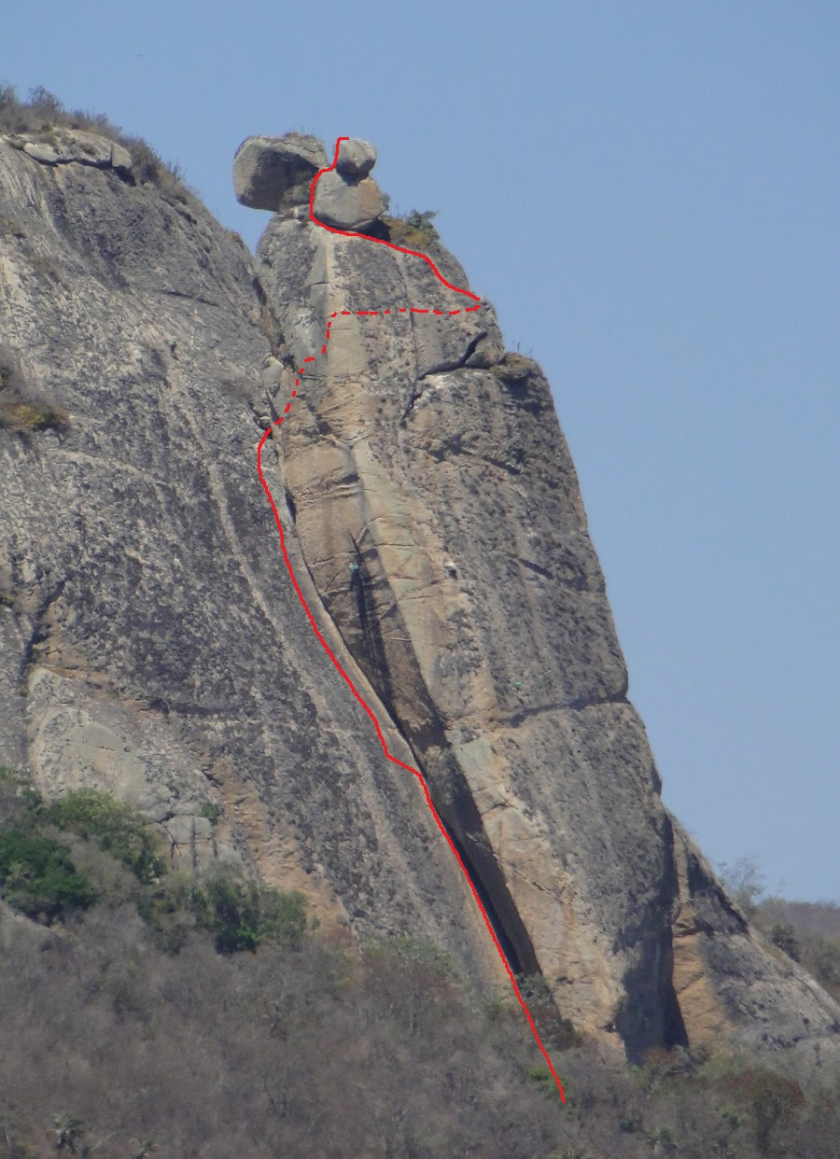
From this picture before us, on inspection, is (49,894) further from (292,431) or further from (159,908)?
(292,431)

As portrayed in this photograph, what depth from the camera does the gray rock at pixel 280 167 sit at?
39.4 meters

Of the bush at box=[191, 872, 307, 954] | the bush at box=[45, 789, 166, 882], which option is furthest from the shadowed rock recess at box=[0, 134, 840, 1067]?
the bush at box=[191, 872, 307, 954]

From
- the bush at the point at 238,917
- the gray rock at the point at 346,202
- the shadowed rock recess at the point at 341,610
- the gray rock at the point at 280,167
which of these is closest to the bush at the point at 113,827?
the shadowed rock recess at the point at 341,610

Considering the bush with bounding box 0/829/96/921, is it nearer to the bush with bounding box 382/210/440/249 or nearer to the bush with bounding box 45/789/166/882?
the bush with bounding box 45/789/166/882

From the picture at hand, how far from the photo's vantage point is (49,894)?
2992cm

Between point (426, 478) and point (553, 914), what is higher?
point (426, 478)

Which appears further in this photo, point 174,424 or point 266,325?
point 266,325

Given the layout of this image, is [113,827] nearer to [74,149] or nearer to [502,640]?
[502,640]

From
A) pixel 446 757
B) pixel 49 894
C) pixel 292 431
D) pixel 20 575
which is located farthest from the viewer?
pixel 292 431

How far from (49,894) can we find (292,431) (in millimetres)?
10200

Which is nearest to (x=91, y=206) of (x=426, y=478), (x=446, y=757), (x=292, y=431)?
(x=292, y=431)

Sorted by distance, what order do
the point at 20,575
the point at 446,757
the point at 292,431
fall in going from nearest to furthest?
1. the point at 20,575
2. the point at 446,757
3. the point at 292,431

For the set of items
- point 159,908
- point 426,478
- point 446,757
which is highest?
point 426,478

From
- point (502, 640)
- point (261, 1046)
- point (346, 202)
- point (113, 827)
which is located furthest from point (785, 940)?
point (113, 827)
